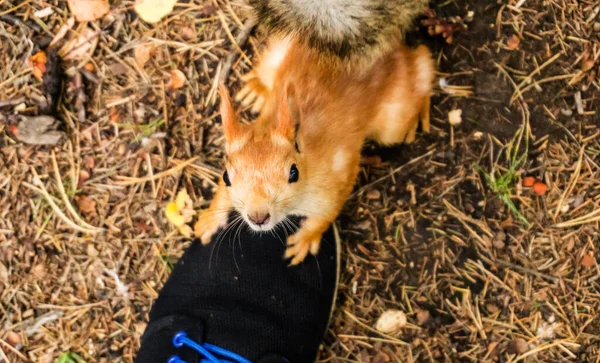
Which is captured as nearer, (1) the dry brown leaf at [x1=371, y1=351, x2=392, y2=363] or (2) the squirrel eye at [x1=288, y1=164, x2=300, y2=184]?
(2) the squirrel eye at [x1=288, y1=164, x2=300, y2=184]

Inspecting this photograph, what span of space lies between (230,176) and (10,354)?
1.40 m

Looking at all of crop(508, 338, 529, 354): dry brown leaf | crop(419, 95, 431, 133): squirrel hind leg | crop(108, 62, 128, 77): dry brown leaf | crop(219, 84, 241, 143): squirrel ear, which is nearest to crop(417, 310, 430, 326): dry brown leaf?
crop(508, 338, 529, 354): dry brown leaf

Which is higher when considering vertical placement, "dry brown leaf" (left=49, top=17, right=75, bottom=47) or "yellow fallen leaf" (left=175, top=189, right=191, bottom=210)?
"dry brown leaf" (left=49, top=17, right=75, bottom=47)

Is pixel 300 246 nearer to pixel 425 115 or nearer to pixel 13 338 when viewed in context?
pixel 425 115

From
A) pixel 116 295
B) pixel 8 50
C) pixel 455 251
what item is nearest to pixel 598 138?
pixel 455 251

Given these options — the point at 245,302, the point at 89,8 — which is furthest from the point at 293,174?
the point at 89,8

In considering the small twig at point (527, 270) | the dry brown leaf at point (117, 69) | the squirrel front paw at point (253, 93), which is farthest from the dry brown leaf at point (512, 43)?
the dry brown leaf at point (117, 69)

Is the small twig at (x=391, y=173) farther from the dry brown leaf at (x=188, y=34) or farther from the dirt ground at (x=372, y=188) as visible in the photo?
the dry brown leaf at (x=188, y=34)

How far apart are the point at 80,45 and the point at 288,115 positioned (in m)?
1.28

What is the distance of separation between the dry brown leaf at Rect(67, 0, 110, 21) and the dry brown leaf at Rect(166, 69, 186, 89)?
42cm

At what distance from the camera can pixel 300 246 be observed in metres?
2.25

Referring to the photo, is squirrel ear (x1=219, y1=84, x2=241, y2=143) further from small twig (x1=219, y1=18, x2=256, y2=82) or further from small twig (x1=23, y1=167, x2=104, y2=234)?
small twig (x1=23, y1=167, x2=104, y2=234)

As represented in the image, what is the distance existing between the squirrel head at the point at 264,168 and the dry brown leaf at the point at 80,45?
3.49ft

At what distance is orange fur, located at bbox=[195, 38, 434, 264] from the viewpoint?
5.83 feet
